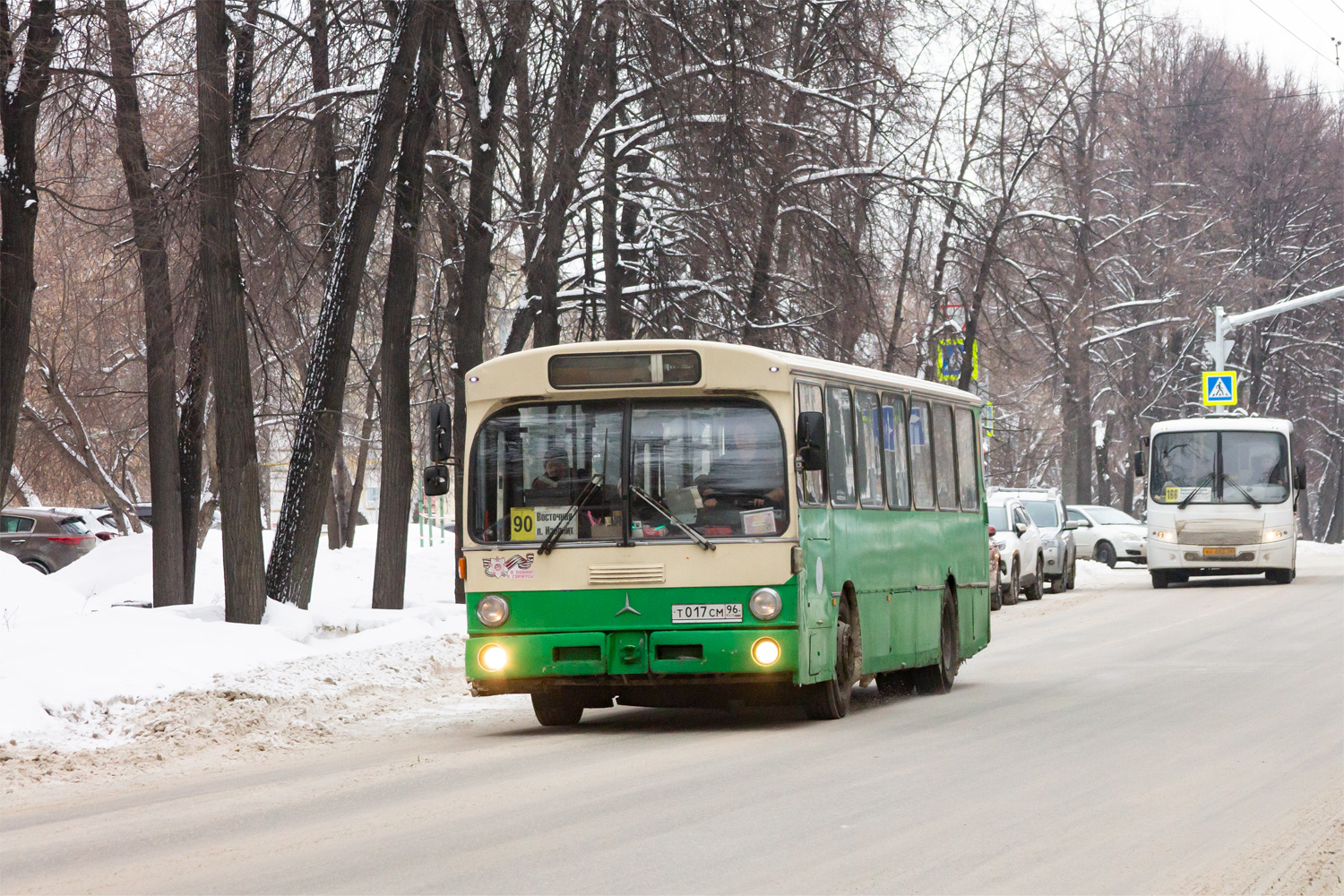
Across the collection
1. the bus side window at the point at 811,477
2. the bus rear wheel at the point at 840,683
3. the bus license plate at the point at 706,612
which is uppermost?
the bus side window at the point at 811,477

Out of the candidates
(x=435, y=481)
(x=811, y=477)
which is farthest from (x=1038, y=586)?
(x=435, y=481)

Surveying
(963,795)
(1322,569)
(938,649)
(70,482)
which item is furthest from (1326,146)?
(963,795)

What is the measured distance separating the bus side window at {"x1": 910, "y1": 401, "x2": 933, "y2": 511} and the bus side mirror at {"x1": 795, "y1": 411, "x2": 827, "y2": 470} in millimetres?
3102

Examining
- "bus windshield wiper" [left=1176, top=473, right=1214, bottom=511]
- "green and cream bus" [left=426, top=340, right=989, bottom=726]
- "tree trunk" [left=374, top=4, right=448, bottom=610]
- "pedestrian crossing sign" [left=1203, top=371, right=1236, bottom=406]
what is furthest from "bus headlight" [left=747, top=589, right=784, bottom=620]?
"pedestrian crossing sign" [left=1203, top=371, right=1236, bottom=406]

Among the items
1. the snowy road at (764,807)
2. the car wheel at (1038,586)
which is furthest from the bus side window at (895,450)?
the car wheel at (1038,586)

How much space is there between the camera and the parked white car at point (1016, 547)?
30.5m

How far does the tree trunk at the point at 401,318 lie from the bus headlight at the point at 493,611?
28.7ft

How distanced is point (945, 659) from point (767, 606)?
4.37 metres

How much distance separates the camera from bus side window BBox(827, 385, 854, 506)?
44.2 feet

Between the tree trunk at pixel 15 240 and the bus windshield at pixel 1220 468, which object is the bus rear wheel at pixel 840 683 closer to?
the tree trunk at pixel 15 240

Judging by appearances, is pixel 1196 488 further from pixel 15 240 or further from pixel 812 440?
pixel 812 440

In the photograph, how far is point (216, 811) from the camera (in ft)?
30.7

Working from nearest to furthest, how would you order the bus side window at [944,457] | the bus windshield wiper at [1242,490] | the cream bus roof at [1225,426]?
1. the bus side window at [944,457]
2. the bus windshield wiper at [1242,490]
3. the cream bus roof at [1225,426]

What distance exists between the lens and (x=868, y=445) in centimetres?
1437
